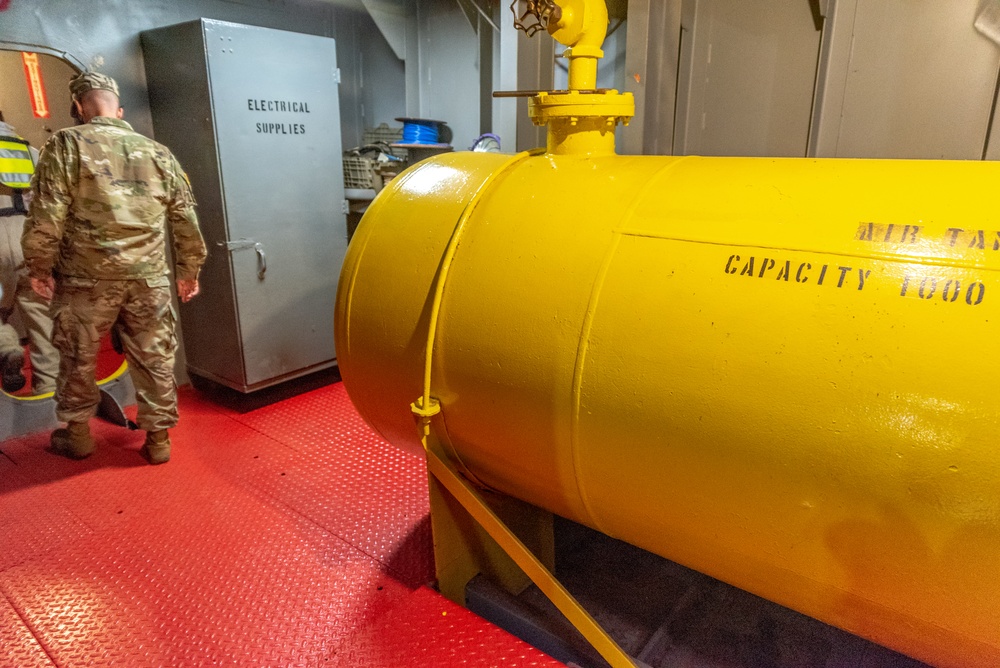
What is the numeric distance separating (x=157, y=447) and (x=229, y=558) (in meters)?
1.04

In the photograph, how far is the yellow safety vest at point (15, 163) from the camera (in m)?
3.22

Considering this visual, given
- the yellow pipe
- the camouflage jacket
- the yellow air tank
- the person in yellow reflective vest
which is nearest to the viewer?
the yellow air tank

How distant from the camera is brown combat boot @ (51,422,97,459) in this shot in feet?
10.7

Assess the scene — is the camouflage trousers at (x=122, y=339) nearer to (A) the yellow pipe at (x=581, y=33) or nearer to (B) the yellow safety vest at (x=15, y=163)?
(B) the yellow safety vest at (x=15, y=163)

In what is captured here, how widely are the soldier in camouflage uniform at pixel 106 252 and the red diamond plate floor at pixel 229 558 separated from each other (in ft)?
0.98

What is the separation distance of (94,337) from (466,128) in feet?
9.91

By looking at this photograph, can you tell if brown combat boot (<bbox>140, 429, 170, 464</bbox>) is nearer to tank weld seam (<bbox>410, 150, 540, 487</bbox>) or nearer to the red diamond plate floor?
the red diamond plate floor

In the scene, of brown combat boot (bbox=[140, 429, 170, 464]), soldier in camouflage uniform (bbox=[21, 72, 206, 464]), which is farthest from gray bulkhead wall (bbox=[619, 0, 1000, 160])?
brown combat boot (bbox=[140, 429, 170, 464])

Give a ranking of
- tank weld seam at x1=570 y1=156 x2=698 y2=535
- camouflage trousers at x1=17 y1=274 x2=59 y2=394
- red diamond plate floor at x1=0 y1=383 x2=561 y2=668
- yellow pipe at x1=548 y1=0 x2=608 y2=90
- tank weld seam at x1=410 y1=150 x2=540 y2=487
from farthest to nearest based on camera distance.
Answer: camouflage trousers at x1=17 y1=274 x2=59 y2=394 → red diamond plate floor at x1=0 y1=383 x2=561 y2=668 → yellow pipe at x1=548 y1=0 x2=608 y2=90 → tank weld seam at x1=410 y1=150 x2=540 y2=487 → tank weld seam at x1=570 y1=156 x2=698 y2=535

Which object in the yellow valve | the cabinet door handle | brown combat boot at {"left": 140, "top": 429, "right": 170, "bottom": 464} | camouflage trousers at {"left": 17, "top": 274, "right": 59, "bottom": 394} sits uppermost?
the yellow valve

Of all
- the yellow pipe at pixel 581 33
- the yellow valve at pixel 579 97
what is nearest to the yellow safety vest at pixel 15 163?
the yellow valve at pixel 579 97

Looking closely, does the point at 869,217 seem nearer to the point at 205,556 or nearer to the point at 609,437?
the point at 609,437

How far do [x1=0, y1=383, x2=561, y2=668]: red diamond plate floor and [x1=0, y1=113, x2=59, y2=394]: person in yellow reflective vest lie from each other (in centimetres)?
36

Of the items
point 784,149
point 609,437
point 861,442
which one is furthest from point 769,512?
point 784,149
